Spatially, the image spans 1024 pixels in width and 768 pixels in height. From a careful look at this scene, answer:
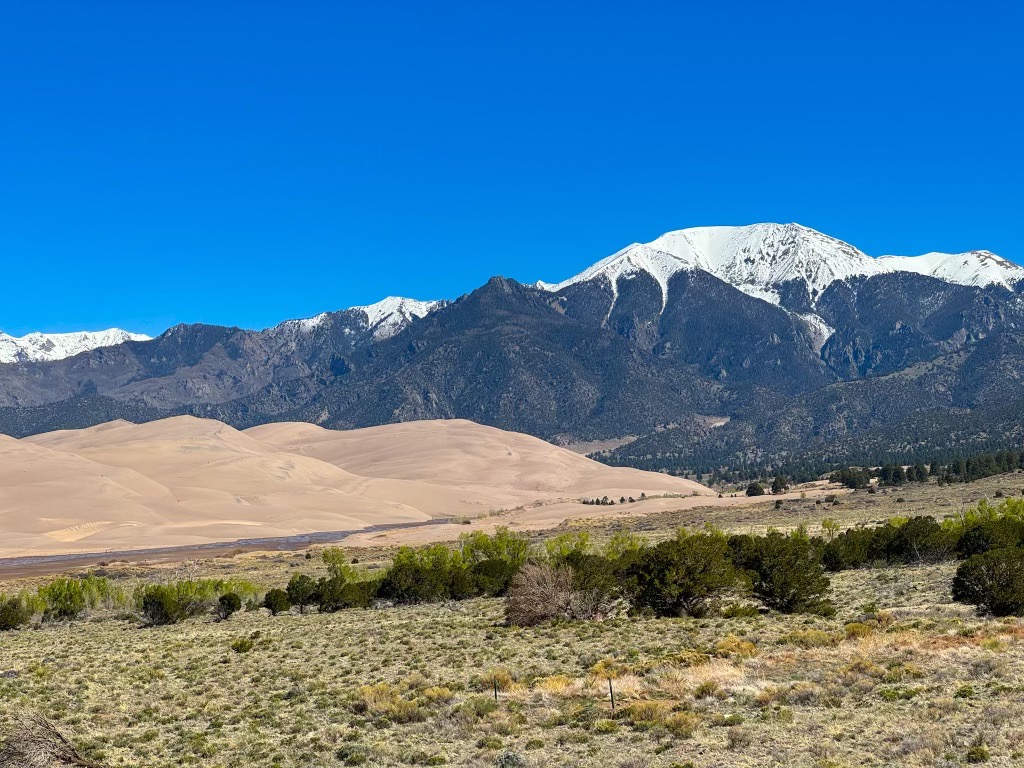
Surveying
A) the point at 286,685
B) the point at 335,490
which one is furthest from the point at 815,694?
the point at 335,490

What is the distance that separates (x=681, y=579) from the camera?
126ft

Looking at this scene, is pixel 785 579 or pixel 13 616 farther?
pixel 13 616

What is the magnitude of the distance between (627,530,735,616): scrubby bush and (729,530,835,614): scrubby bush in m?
1.25

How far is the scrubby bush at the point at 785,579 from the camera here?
124 ft

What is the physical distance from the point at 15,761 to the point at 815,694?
56.0ft

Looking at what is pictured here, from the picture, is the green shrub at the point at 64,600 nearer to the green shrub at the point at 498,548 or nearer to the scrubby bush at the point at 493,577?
the scrubby bush at the point at 493,577

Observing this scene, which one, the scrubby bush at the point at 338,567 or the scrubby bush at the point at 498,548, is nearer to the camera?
the scrubby bush at the point at 338,567

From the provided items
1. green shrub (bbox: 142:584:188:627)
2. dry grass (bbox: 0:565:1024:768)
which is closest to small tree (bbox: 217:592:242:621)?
green shrub (bbox: 142:584:188:627)

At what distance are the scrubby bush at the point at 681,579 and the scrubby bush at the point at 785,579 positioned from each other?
1.25m

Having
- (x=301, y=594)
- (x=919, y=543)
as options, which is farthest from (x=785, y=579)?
(x=301, y=594)

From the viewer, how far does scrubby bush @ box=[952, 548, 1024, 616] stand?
31.1 meters

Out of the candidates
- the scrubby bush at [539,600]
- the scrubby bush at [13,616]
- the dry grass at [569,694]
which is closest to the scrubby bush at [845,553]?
the dry grass at [569,694]

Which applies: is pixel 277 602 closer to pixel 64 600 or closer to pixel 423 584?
pixel 423 584

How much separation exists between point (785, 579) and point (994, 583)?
8157 mm
